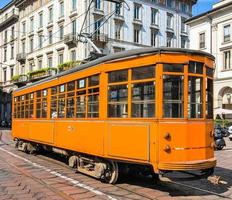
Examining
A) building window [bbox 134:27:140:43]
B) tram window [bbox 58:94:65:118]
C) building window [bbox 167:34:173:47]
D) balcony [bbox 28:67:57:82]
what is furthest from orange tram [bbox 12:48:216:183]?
building window [bbox 167:34:173:47]

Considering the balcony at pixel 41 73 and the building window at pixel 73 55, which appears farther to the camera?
the balcony at pixel 41 73

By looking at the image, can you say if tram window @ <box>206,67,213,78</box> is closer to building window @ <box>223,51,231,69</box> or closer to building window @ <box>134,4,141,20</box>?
building window @ <box>223,51,231,69</box>

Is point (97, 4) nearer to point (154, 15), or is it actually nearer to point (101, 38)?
point (101, 38)

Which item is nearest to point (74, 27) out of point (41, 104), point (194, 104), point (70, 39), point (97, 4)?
point (70, 39)

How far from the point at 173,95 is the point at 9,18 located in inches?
2230

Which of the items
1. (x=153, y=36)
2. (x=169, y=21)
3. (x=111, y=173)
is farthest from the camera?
(x=169, y=21)

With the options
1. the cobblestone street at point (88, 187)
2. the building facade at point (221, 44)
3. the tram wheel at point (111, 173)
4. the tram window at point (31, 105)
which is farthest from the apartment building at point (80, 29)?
the tram wheel at point (111, 173)

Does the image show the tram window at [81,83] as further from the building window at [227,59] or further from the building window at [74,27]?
the building window at [74,27]

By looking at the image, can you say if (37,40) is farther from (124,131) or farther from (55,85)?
(124,131)

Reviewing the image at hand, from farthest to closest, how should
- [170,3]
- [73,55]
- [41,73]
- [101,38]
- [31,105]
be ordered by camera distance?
1. [170,3]
2. [41,73]
3. [73,55]
4. [101,38]
5. [31,105]

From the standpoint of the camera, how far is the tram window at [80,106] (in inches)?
420

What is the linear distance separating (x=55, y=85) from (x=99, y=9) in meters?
32.1

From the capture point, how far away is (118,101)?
9.31 m

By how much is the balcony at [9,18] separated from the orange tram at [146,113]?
2050 inches
